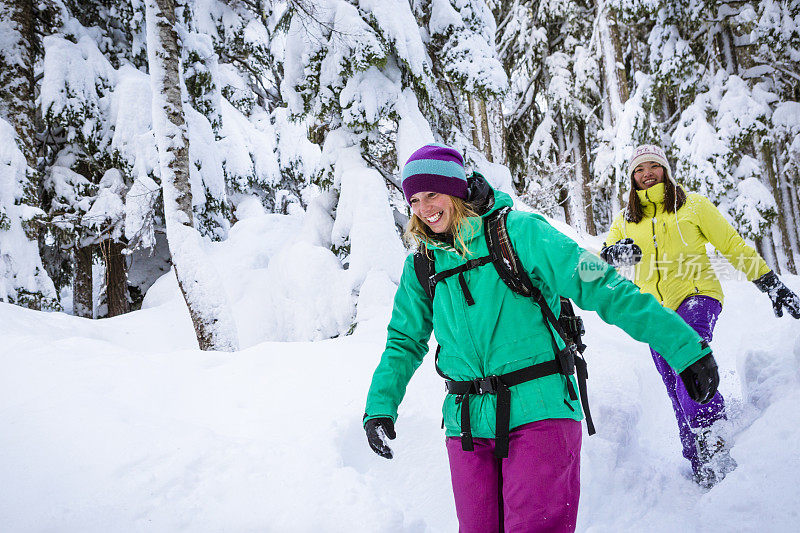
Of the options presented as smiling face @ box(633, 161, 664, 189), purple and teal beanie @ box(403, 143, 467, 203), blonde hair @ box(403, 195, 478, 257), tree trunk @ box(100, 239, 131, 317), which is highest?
tree trunk @ box(100, 239, 131, 317)

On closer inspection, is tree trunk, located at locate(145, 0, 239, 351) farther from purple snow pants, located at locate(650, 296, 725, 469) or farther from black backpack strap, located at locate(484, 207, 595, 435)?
black backpack strap, located at locate(484, 207, 595, 435)

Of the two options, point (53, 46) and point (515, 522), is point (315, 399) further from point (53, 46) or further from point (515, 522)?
point (53, 46)

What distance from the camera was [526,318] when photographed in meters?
1.92

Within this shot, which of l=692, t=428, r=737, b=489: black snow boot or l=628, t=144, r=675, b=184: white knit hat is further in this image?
l=628, t=144, r=675, b=184: white knit hat

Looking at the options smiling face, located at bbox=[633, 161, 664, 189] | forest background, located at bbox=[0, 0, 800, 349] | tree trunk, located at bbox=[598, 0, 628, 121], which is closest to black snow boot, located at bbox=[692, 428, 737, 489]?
smiling face, located at bbox=[633, 161, 664, 189]

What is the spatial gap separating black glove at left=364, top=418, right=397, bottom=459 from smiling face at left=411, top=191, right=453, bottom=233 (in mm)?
900

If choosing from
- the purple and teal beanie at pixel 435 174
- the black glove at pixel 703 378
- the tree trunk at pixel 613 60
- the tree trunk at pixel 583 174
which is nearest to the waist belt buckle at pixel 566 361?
the black glove at pixel 703 378

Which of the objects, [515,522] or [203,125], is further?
[203,125]

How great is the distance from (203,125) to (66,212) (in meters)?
3.83

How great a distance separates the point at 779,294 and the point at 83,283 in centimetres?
1242

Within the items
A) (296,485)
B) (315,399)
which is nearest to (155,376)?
(315,399)

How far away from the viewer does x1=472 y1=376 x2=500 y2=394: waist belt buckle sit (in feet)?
6.21

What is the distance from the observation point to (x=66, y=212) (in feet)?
33.8

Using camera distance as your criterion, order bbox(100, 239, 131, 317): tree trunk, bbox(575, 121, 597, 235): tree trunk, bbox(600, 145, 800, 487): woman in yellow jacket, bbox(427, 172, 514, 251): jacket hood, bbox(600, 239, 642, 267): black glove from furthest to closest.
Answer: bbox(575, 121, 597, 235): tree trunk
bbox(100, 239, 131, 317): tree trunk
bbox(600, 145, 800, 487): woman in yellow jacket
bbox(600, 239, 642, 267): black glove
bbox(427, 172, 514, 251): jacket hood
